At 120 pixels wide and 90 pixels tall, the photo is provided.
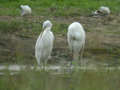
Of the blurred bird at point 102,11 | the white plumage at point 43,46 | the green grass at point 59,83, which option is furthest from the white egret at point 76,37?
the blurred bird at point 102,11

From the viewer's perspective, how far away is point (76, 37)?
11992mm

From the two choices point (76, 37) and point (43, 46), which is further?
point (76, 37)

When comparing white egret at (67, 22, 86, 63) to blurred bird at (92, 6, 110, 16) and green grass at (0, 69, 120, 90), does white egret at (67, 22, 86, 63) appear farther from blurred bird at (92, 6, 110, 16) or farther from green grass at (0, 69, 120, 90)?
blurred bird at (92, 6, 110, 16)

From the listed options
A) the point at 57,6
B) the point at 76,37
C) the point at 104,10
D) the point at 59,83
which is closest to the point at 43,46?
the point at 76,37

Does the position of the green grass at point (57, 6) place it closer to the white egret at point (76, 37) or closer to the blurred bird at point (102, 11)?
the blurred bird at point (102, 11)

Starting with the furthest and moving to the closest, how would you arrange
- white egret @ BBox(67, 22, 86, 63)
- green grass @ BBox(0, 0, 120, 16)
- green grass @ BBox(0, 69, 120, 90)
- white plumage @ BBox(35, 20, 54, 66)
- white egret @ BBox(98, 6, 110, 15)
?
1. white egret @ BBox(98, 6, 110, 15)
2. green grass @ BBox(0, 0, 120, 16)
3. white egret @ BBox(67, 22, 86, 63)
4. white plumage @ BBox(35, 20, 54, 66)
5. green grass @ BBox(0, 69, 120, 90)

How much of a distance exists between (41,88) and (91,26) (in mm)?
10631

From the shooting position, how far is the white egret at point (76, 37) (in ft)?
39.1

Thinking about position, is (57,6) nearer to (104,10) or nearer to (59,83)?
(104,10)

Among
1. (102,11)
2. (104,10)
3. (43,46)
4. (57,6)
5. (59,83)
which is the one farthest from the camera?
(57,6)

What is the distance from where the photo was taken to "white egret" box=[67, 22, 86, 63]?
1192 centimetres

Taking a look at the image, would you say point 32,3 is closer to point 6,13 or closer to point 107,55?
point 6,13

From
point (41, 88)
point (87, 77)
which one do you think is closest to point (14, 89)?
point (41, 88)

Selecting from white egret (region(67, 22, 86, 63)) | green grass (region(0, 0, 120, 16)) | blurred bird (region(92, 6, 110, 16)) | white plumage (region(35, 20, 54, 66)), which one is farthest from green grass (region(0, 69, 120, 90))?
blurred bird (region(92, 6, 110, 16))
